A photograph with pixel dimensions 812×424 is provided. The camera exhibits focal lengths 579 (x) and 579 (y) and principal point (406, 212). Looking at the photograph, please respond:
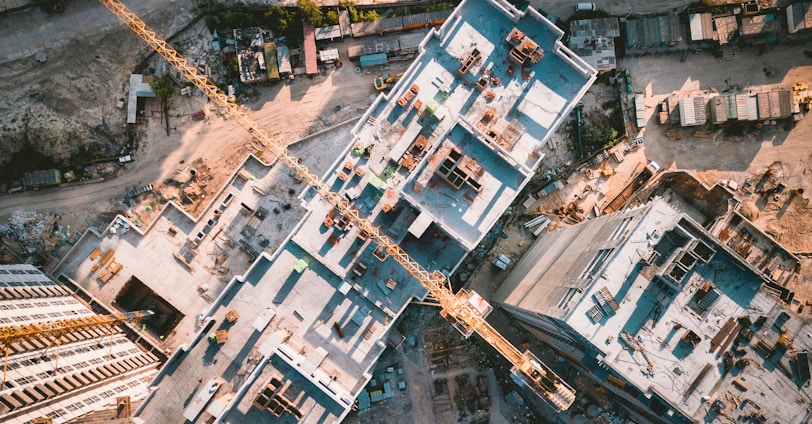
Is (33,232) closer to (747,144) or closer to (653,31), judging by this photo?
(653,31)

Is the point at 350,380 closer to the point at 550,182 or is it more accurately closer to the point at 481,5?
the point at 550,182

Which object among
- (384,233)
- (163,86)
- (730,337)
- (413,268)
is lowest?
(163,86)

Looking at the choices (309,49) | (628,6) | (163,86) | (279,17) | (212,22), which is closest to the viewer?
(163,86)

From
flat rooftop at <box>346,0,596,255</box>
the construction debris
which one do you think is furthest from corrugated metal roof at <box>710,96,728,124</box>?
the construction debris

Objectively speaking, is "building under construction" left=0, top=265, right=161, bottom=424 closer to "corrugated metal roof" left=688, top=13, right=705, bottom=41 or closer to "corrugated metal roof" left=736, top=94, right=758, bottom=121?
"corrugated metal roof" left=736, top=94, right=758, bottom=121

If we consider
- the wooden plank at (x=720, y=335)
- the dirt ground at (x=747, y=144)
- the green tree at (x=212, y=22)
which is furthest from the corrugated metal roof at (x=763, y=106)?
the green tree at (x=212, y=22)

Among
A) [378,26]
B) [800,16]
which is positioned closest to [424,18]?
[378,26]

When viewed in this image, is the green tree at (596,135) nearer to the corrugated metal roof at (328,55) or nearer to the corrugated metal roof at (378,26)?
the corrugated metal roof at (378,26)
